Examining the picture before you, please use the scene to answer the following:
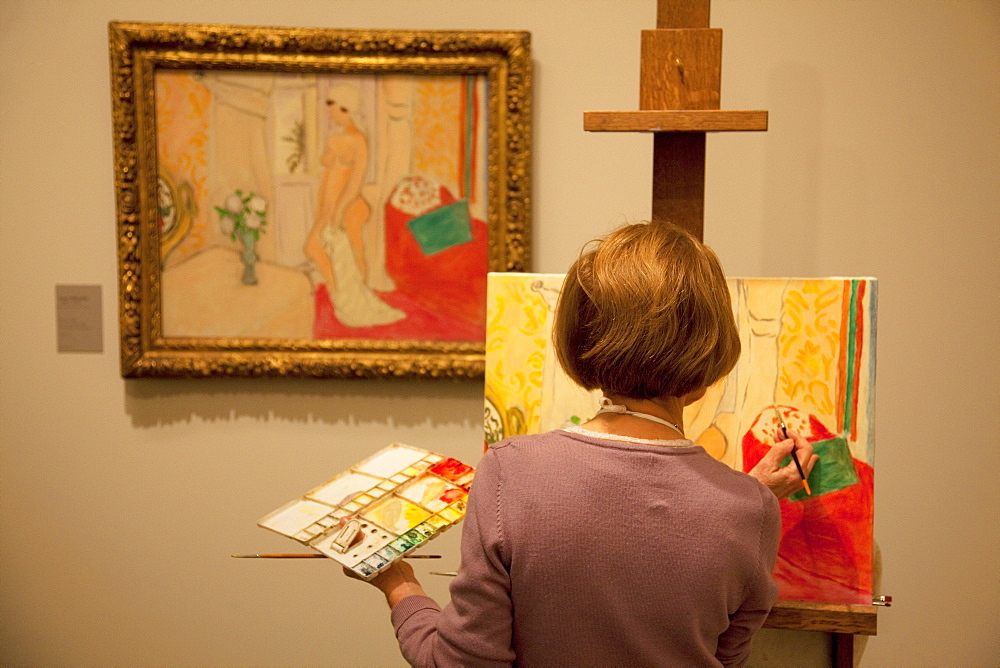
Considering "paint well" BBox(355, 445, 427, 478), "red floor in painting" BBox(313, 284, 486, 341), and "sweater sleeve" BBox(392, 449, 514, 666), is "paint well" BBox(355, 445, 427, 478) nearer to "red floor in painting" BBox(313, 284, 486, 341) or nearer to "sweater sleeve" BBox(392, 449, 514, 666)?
"sweater sleeve" BBox(392, 449, 514, 666)

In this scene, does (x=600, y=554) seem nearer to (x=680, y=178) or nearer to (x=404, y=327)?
(x=680, y=178)

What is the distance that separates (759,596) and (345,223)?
1.36 meters

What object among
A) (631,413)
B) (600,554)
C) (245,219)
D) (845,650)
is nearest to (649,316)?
(631,413)

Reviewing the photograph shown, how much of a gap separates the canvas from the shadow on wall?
669mm

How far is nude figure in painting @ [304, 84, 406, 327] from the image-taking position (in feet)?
6.19

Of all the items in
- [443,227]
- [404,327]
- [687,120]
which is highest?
[687,120]

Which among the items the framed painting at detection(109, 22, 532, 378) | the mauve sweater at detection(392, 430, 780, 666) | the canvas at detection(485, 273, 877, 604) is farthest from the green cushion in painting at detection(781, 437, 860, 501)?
the framed painting at detection(109, 22, 532, 378)

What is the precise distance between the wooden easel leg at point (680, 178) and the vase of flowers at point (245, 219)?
1.07m

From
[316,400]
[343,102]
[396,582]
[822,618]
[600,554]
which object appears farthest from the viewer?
[316,400]

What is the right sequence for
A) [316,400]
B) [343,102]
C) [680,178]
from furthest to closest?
[316,400] < [343,102] < [680,178]

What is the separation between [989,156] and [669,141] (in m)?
1.08

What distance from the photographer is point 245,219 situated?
1.92 meters

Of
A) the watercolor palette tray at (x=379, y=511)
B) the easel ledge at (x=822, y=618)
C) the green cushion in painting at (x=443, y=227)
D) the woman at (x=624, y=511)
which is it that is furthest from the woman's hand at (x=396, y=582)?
the green cushion in painting at (x=443, y=227)

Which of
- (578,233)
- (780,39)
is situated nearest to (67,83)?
(578,233)
